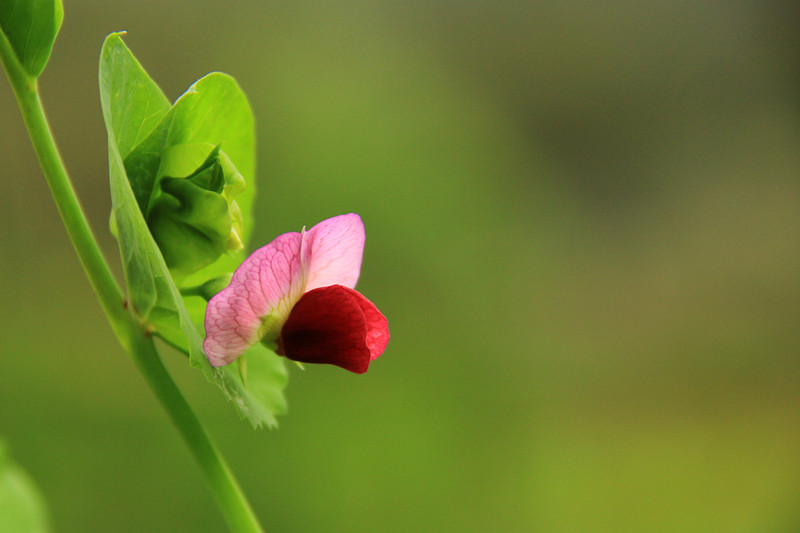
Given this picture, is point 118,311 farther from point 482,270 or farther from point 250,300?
point 482,270

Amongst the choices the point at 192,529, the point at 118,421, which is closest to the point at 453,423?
the point at 192,529

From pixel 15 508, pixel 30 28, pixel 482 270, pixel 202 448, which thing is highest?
pixel 30 28

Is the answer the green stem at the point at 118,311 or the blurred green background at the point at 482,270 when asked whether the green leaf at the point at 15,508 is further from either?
the blurred green background at the point at 482,270

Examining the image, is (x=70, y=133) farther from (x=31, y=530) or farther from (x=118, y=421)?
(x=31, y=530)

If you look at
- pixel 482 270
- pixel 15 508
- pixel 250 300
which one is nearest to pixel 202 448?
pixel 250 300

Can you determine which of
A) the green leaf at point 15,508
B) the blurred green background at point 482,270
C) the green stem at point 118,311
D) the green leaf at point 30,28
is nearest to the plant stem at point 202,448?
the green stem at point 118,311

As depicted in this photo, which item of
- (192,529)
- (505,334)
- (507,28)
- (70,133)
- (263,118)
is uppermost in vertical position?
(507,28)
